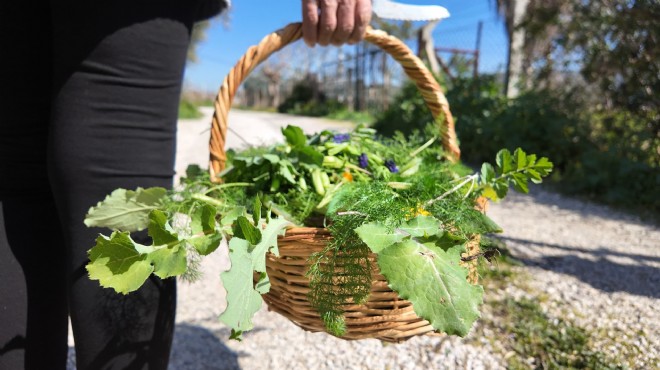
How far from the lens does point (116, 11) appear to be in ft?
2.72

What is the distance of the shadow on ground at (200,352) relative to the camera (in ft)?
5.56

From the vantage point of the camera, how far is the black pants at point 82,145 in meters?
0.85

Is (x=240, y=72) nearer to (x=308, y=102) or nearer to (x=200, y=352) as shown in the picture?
(x=200, y=352)

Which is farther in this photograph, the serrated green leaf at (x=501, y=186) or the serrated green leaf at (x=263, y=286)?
the serrated green leaf at (x=501, y=186)

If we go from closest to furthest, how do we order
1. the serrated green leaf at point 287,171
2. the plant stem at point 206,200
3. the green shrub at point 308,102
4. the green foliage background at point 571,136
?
1. the plant stem at point 206,200
2. the serrated green leaf at point 287,171
3. the green foliage background at point 571,136
4. the green shrub at point 308,102

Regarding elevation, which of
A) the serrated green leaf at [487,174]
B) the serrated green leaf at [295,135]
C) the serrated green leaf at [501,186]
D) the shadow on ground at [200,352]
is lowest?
the shadow on ground at [200,352]

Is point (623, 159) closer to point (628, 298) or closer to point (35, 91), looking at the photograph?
point (628, 298)

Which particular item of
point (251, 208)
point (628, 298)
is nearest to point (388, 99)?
point (628, 298)

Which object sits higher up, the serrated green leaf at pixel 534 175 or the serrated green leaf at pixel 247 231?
the serrated green leaf at pixel 534 175

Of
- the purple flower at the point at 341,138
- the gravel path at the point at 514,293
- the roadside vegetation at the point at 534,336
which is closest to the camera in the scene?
the purple flower at the point at 341,138

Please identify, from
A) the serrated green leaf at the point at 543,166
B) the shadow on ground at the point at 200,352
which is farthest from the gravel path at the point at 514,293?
the serrated green leaf at the point at 543,166

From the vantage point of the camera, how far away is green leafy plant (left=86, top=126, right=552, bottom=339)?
26.6 inches

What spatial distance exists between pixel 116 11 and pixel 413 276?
2.12 ft

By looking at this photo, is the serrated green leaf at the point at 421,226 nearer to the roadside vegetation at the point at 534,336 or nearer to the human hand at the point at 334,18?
the human hand at the point at 334,18
